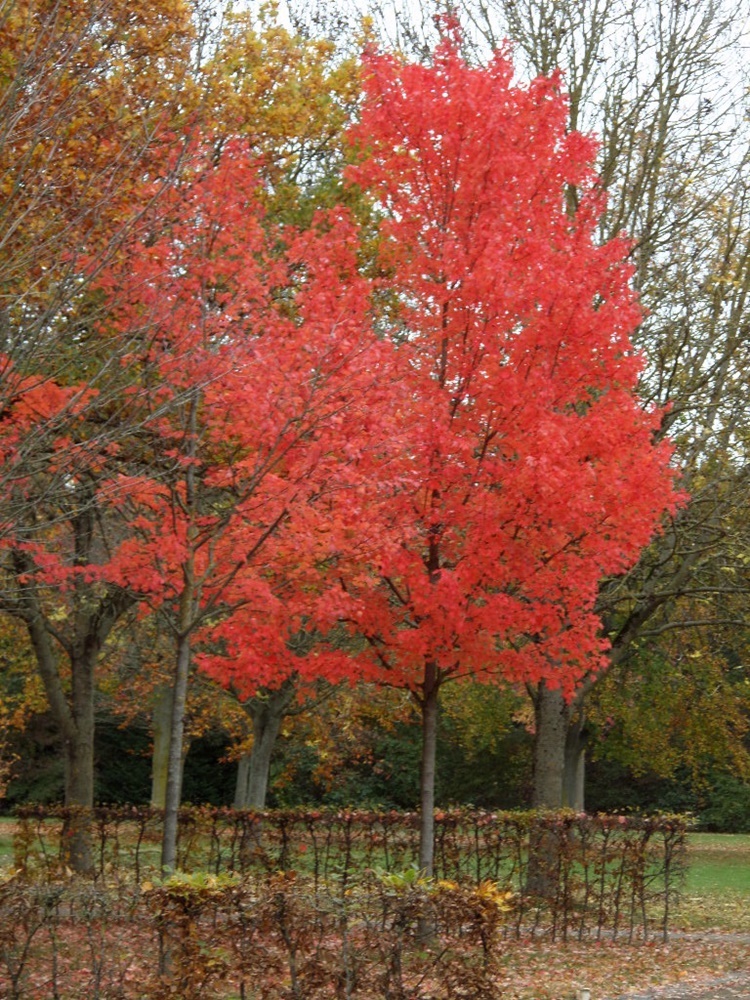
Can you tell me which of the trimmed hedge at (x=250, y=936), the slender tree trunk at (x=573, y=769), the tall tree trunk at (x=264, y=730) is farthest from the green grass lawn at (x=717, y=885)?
the tall tree trunk at (x=264, y=730)

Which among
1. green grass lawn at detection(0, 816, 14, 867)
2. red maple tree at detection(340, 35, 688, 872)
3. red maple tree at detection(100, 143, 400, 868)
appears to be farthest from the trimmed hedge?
green grass lawn at detection(0, 816, 14, 867)

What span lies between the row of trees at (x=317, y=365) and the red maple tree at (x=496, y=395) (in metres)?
0.03

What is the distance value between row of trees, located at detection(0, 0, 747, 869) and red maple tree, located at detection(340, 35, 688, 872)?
26mm

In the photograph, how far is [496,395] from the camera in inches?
387

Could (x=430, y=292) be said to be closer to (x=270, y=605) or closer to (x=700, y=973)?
(x=270, y=605)

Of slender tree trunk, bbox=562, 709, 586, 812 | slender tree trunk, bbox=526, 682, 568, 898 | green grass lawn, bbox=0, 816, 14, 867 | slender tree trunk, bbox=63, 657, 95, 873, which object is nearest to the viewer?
slender tree trunk, bbox=63, 657, 95, 873

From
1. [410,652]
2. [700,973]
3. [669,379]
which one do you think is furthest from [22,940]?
[669,379]

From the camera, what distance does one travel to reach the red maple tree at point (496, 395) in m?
9.72

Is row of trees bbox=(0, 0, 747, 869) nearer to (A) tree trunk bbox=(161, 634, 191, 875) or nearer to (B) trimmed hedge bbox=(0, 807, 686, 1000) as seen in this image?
(A) tree trunk bbox=(161, 634, 191, 875)

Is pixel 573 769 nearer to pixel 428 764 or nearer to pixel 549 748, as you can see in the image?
pixel 549 748

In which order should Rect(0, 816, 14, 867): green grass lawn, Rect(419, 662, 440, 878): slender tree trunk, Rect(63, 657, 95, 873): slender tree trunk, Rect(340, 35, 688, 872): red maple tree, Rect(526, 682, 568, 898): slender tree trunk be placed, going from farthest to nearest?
Rect(0, 816, 14, 867): green grass lawn, Rect(526, 682, 568, 898): slender tree trunk, Rect(63, 657, 95, 873): slender tree trunk, Rect(419, 662, 440, 878): slender tree trunk, Rect(340, 35, 688, 872): red maple tree

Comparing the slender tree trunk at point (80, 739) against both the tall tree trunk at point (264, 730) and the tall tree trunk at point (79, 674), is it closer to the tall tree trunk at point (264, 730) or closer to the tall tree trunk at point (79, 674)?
the tall tree trunk at point (79, 674)

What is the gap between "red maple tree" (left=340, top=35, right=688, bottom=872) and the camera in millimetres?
9719

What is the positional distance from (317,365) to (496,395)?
1789 mm
